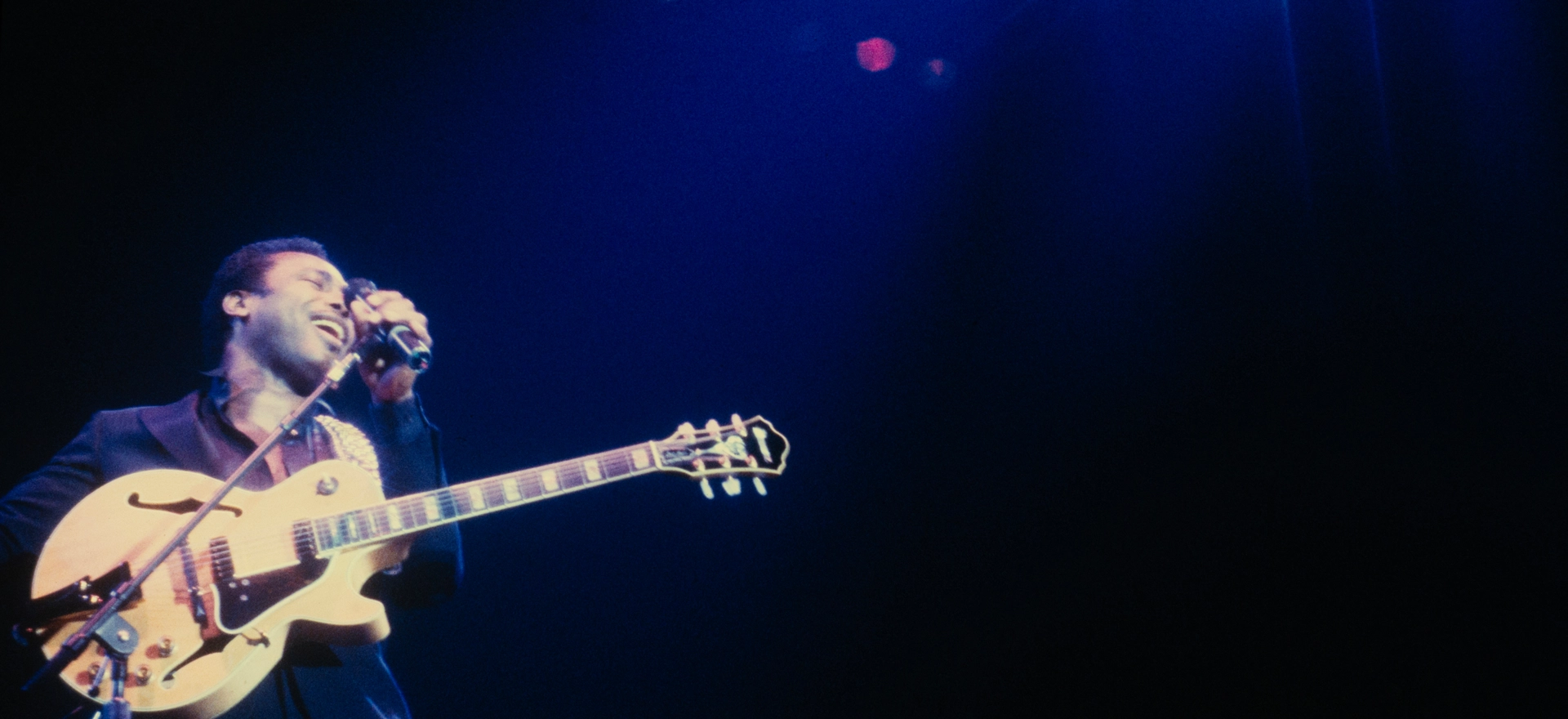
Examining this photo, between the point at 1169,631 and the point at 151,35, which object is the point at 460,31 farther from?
the point at 1169,631

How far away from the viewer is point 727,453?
244 centimetres

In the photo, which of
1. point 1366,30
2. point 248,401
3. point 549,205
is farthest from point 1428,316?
point 248,401

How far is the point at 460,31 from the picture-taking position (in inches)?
119

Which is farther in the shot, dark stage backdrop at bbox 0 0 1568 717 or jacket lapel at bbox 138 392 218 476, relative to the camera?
dark stage backdrop at bbox 0 0 1568 717

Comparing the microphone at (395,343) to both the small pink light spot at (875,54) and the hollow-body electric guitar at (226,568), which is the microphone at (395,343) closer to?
the hollow-body electric guitar at (226,568)

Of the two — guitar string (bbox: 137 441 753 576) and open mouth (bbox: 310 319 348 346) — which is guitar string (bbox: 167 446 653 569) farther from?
open mouth (bbox: 310 319 348 346)

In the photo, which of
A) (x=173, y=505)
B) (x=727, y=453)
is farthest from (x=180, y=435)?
(x=727, y=453)

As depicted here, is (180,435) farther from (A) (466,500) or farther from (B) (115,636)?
(A) (466,500)

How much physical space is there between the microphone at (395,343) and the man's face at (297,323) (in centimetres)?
18

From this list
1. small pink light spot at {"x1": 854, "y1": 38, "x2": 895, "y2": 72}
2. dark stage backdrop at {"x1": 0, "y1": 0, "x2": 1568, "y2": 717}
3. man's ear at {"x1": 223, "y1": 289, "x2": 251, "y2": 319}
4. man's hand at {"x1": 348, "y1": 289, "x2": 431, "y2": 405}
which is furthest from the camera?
small pink light spot at {"x1": 854, "y1": 38, "x2": 895, "y2": 72}

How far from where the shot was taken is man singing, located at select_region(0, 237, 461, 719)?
1878mm

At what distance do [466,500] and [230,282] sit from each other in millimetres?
1181

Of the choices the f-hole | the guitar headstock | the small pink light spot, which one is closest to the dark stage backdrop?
the small pink light spot

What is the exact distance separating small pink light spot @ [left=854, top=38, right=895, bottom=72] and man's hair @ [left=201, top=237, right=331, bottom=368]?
7.84 ft
